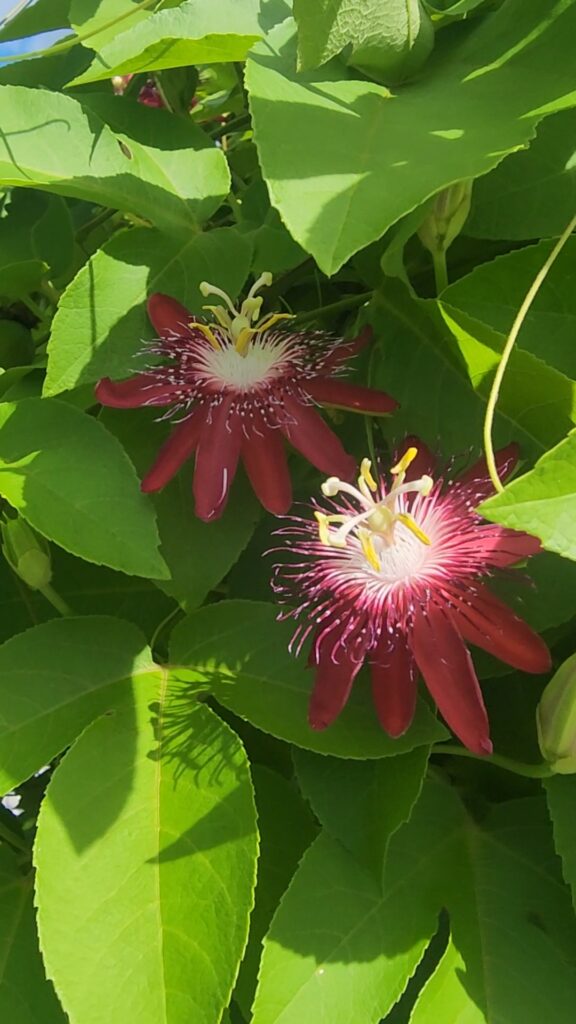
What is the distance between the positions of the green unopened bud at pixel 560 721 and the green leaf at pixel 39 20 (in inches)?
23.6

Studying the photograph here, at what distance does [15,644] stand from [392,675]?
0.20m

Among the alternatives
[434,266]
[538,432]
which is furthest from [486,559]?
[434,266]

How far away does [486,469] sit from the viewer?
1.64ft

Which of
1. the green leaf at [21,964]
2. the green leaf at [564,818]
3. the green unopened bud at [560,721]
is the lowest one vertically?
the green leaf at [21,964]

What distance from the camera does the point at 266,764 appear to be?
0.59 m

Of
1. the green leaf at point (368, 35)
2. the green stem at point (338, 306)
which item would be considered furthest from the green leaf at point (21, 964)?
the green leaf at point (368, 35)

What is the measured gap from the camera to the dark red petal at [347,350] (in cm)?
55

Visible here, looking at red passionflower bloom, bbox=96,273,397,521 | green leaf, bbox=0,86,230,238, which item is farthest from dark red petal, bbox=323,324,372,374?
green leaf, bbox=0,86,230,238

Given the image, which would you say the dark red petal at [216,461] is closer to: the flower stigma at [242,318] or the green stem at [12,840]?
the flower stigma at [242,318]

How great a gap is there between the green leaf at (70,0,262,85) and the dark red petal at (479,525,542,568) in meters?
0.28

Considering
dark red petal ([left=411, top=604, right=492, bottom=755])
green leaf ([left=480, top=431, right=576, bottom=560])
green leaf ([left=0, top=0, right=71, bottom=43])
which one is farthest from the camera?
green leaf ([left=0, top=0, right=71, bottom=43])

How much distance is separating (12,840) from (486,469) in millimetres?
376

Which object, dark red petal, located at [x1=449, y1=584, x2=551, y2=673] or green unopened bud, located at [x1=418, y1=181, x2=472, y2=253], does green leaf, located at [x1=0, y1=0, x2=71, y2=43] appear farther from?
dark red petal, located at [x1=449, y1=584, x2=551, y2=673]

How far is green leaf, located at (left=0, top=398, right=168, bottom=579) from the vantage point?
0.50 m
